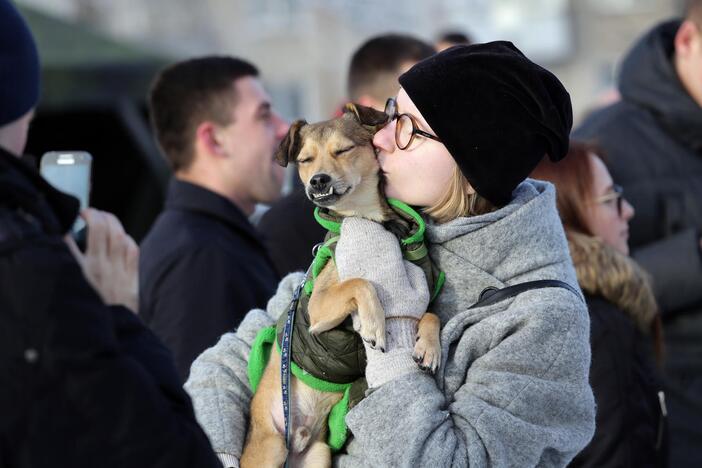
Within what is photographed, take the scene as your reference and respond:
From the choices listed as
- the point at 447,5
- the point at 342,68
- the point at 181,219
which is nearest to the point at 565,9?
the point at 447,5

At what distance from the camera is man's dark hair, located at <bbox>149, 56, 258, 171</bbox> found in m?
4.34

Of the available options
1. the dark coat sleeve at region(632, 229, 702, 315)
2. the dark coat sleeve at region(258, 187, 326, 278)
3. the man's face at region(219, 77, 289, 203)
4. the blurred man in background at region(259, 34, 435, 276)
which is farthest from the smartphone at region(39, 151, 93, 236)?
the dark coat sleeve at region(632, 229, 702, 315)

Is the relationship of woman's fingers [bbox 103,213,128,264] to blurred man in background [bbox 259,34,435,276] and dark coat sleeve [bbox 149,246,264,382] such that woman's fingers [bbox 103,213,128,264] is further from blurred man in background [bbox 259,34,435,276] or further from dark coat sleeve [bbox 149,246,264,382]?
blurred man in background [bbox 259,34,435,276]

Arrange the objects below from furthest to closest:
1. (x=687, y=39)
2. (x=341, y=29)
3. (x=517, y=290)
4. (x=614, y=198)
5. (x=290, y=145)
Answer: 1. (x=341, y=29)
2. (x=687, y=39)
3. (x=614, y=198)
4. (x=290, y=145)
5. (x=517, y=290)

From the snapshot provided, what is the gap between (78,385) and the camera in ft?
4.75

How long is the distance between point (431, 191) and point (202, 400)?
→ 2.70ft

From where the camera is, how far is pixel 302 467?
237 cm

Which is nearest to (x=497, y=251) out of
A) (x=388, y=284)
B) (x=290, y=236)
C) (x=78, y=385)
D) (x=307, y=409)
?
(x=388, y=284)

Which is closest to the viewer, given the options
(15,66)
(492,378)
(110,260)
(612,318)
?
(15,66)

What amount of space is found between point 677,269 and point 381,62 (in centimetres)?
198

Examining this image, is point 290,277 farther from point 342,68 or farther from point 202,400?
point 342,68

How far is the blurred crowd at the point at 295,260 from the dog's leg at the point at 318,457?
0.24ft

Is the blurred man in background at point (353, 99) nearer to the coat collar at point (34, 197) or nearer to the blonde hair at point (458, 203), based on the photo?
the blonde hair at point (458, 203)

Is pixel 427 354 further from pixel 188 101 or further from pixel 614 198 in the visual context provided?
pixel 188 101
